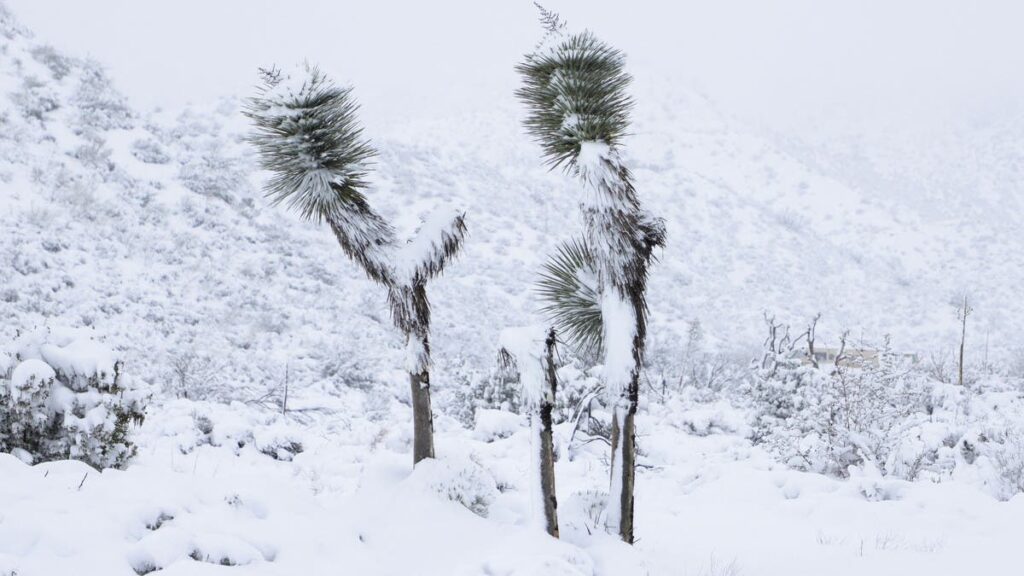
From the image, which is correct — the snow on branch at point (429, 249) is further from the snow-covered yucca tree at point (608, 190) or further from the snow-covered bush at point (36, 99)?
the snow-covered bush at point (36, 99)

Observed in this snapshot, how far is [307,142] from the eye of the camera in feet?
20.4

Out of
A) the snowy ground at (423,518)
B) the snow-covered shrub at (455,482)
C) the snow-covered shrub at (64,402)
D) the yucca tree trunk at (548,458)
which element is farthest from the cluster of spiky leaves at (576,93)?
the snow-covered shrub at (64,402)

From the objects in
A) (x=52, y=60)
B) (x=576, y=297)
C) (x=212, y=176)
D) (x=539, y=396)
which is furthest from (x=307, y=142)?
(x=52, y=60)

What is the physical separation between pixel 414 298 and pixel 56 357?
354 centimetres

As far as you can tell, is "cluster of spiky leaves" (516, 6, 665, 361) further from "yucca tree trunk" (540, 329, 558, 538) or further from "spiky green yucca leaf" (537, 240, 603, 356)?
"yucca tree trunk" (540, 329, 558, 538)

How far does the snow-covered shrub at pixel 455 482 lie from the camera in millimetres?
6262

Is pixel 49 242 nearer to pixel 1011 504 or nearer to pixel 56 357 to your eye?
pixel 56 357

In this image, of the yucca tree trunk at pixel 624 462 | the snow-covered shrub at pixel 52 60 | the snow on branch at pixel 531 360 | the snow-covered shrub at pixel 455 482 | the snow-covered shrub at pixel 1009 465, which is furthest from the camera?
the snow-covered shrub at pixel 52 60

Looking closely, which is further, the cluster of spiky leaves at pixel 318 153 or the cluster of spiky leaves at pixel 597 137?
the cluster of spiky leaves at pixel 318 153

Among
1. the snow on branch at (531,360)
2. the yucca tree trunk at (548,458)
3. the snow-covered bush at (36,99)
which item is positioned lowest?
the yucca tree trunk at (548,458)

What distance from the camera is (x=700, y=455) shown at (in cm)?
1319

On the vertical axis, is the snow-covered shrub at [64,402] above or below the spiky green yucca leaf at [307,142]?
below

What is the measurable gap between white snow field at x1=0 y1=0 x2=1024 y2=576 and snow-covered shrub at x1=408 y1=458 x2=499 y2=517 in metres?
0.02

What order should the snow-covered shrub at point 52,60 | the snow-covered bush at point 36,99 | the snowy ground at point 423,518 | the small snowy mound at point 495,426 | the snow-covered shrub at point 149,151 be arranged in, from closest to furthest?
1. the snowy ground at point 423,518
2. the small snowy mound at point 495,426
3. the snow-covered bush at point 36,99
4. the snow-covered shrub at point 149,151
5. the snow-covered shrub at point 52,60
